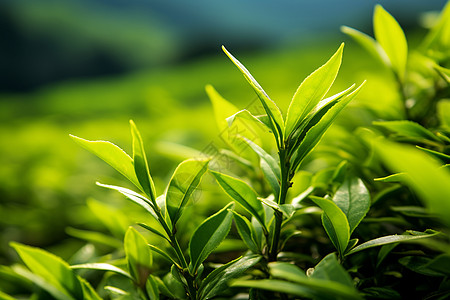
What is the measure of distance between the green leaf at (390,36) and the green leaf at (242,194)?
57cm

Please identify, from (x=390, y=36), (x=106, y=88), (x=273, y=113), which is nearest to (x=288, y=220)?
(x=273, y=113)

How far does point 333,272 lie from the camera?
0.41 m

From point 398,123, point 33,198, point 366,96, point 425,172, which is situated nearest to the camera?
point 425,172

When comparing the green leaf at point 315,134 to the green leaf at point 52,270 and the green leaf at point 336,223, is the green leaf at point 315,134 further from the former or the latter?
the green leaf at point 52,270

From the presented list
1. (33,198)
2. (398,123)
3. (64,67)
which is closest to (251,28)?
(64,67)

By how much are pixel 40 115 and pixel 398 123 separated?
17.7 feet

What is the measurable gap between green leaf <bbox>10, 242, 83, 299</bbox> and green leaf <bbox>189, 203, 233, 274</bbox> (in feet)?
0.63

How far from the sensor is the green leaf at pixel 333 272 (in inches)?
15.6

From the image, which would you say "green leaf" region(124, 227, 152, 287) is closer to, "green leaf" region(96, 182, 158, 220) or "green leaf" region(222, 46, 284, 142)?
"green leaf" region(96, 182, 158, 220)

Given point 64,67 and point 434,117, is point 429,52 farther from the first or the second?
point 64,67

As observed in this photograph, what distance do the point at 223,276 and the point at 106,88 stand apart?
6252mm

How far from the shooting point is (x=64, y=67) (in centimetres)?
948

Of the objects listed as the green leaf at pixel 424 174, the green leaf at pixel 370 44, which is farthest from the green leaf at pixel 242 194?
the green leaf at pixel 370 44

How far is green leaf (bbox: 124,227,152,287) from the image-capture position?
567mm
